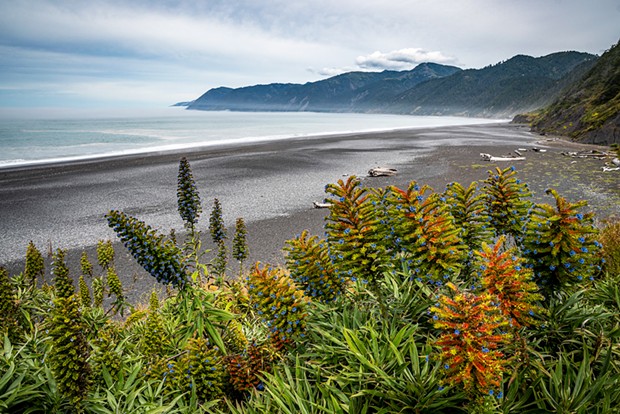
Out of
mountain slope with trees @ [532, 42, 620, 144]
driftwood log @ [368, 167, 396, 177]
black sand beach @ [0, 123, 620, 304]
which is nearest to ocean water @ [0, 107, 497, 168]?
black sand beach @ [0, 123, 620, 304]

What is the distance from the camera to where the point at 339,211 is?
3.35m

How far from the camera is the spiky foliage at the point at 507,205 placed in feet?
13.1

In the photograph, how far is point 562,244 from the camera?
320cm

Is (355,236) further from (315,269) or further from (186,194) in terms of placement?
(186,194)

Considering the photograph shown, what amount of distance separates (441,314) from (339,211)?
1431 millimetres

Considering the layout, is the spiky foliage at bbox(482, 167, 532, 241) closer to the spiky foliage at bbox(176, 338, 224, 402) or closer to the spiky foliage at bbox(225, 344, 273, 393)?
the spiky foliage at bbox(225, 344, 273, 393)

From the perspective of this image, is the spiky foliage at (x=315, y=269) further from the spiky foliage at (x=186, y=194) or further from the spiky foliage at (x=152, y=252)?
the spiky foliage at (x=186, y=194)

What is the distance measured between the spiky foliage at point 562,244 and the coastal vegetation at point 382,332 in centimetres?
2

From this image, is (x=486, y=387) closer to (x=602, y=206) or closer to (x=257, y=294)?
(x=257, y=294)

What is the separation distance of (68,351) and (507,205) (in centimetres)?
446

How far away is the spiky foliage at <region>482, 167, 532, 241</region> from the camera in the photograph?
13.1ft

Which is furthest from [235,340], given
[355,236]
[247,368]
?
[355,236]

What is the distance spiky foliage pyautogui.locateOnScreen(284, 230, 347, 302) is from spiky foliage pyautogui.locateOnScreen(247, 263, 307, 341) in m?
0.39

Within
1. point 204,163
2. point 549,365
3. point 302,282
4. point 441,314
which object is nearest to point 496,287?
point 441,314
